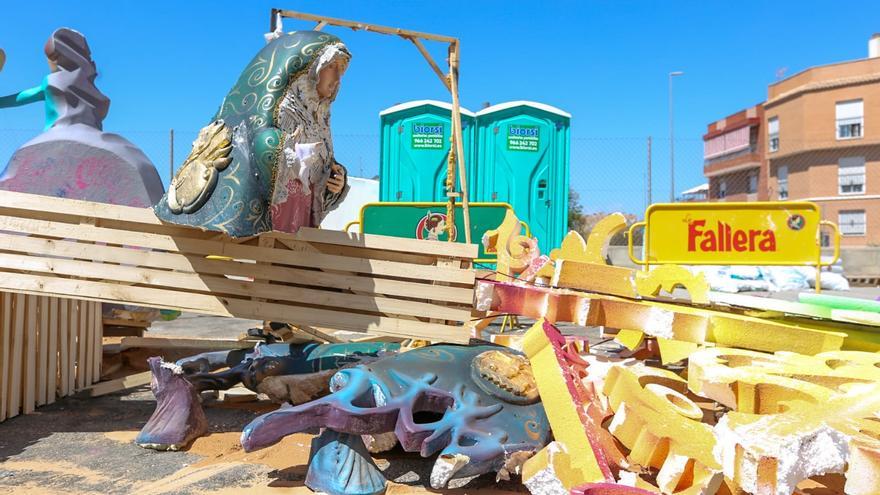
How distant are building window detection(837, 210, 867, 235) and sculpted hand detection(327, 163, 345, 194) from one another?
2555 centimetres

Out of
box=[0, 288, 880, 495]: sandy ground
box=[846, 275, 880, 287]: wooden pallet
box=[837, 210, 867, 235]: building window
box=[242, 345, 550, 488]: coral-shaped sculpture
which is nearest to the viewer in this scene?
box=[242, 345, 550, 488]: coral-shaped sculpture

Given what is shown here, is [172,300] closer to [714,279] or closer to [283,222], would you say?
[283,222]

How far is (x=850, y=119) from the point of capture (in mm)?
26188

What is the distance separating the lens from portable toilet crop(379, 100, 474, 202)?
9188 mm

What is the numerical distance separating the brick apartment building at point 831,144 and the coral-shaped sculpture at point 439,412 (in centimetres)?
2484

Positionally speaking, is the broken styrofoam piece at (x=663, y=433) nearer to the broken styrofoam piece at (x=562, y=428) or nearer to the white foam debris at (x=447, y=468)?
the broken styrofoam piece at (x=562, y=428)

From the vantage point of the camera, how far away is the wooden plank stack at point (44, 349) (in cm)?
372

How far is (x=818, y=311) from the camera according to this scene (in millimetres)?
3324

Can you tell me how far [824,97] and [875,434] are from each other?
29.2 metres

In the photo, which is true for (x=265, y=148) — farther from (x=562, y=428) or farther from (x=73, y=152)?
(x=73, y=152)

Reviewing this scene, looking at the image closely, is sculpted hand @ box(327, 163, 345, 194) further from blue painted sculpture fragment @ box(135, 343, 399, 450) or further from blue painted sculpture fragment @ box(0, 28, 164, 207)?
blue painted sculpture fragment @ box(0, 28, 164, 207)

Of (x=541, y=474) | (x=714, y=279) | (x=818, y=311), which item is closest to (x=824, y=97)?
(x=714, y=279)

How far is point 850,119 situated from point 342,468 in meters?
29.5

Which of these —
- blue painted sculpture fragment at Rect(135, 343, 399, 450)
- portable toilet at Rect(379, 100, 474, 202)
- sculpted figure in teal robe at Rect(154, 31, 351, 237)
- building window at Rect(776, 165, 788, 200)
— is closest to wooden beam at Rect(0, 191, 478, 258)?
sculpted figure in teal robe at Rect(154, 31, 351, 237)
